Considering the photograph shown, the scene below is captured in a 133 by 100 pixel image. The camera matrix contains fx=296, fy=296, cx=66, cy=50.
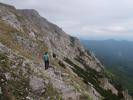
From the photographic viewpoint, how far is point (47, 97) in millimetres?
28281

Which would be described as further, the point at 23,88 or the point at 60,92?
the point at 60,92

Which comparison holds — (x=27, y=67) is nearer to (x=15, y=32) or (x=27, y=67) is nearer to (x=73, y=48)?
(x=15, y=32)

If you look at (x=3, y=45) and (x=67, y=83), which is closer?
(x=67, y=83)

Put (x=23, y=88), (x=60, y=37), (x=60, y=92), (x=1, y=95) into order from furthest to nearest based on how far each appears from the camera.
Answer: (x=60, y=37) < (x=60, y=92) < (x=23, y=88) < (x=1, y=95)

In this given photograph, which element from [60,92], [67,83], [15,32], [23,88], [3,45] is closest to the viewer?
[23,88]

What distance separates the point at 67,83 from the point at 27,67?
4.89m

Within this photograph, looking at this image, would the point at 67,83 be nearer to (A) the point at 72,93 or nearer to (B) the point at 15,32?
(A) the point at 72,93

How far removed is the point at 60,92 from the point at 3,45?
9.80m

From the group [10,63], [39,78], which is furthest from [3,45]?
[39,78]

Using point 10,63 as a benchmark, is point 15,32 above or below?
above

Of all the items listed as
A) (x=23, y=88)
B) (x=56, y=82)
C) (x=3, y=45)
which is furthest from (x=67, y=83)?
(x=3, y=45)

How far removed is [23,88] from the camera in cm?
2794

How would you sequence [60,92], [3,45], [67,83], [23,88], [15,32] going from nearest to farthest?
[23,88], [60,92], [67,83], [3,45], [15,32]

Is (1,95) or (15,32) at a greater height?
(15,32)
